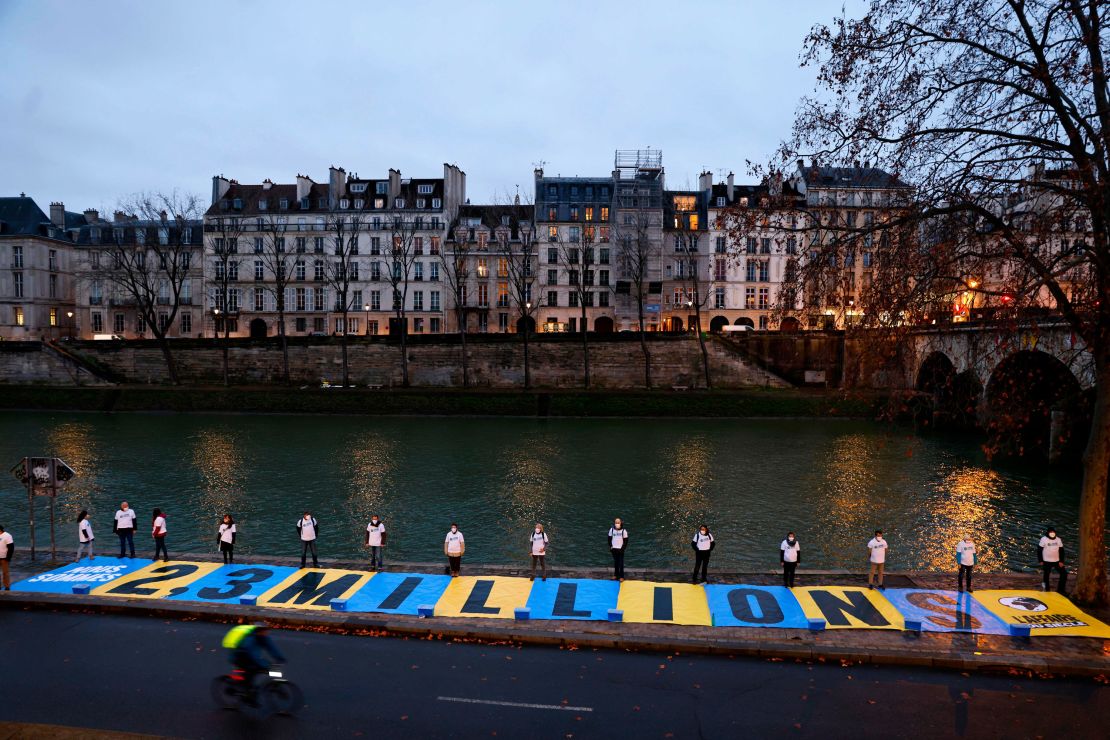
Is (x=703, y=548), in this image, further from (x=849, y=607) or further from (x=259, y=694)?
(x=259, y=694)

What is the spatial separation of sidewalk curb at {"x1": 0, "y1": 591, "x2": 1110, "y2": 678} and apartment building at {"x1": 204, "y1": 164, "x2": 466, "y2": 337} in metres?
70.2

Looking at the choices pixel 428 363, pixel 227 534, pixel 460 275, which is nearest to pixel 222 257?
pixel 460 275

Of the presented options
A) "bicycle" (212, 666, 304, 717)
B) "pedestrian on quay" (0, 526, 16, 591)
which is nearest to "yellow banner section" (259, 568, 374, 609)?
"bicycle" (212, 666, 304, 717)

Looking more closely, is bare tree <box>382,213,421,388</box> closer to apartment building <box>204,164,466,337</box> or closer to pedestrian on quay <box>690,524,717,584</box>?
apartment building <box>204,164,466,337</box>

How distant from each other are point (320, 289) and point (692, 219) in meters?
49.3

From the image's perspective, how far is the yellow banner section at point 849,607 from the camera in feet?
51.9

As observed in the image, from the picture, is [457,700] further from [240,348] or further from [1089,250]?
[240,348]

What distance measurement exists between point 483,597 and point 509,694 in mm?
4969

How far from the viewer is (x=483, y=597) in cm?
1764

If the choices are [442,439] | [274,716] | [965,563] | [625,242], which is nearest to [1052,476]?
[965,563]

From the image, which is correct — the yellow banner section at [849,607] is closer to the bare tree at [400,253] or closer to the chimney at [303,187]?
the bare tree at [400,253]

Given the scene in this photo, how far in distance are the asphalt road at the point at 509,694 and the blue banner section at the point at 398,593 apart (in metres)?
1.49

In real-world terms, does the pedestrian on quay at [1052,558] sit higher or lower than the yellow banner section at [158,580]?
higher

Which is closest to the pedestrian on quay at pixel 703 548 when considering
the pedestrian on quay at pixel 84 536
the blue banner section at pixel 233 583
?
the blue banner section at pixel 233 583
